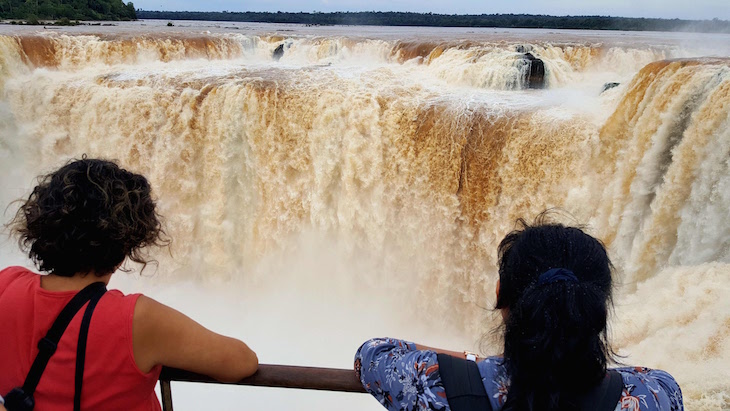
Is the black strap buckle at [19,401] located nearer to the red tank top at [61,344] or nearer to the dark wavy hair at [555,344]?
the red tank top at [61,344]

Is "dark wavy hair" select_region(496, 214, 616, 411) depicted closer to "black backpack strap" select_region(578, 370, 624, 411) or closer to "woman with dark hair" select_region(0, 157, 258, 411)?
"black backpack strap" select_region(578, 370, 624, 411)

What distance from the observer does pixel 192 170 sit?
818cm

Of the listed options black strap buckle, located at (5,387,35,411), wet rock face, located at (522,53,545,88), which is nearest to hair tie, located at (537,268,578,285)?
black strap buckle, located at (5,387,35,411)

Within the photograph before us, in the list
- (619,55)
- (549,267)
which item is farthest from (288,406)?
(619,55)

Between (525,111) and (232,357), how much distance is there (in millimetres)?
6460

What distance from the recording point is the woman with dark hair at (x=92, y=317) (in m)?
1.10

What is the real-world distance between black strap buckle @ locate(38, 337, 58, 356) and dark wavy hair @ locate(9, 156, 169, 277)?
159 mm

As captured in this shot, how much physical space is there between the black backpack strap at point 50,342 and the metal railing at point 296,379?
263mm

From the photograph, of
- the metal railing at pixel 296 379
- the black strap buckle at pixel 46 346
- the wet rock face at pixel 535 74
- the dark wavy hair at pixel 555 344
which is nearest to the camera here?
the dark wavy hair at pixel 555 344

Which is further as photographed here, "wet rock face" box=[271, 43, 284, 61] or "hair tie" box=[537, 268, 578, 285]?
"wet rock face" box=[271, 43, 284, 61]

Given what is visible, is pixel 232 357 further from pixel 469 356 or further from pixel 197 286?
A: pixel 197 286

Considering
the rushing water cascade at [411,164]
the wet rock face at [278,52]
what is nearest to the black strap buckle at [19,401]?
the rushing water cascade at [411,164]

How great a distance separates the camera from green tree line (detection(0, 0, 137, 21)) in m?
35.7

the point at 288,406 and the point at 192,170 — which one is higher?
the point at 192,170
